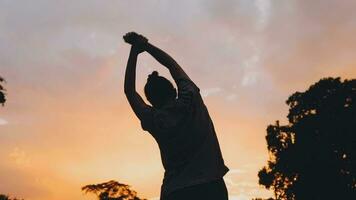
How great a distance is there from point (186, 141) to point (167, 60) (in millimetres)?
698

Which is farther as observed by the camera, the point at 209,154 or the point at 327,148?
the point at 327,148

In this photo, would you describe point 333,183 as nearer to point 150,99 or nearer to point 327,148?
point 327,148

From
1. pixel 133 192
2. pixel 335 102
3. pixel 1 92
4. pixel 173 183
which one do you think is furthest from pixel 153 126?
pixel 133 192

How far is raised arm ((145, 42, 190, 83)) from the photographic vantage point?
3.97 meters

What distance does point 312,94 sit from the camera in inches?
1726

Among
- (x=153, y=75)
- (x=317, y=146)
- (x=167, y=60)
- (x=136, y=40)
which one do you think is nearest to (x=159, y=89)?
(x=153, y=75)

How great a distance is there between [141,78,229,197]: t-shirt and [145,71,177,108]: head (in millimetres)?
125

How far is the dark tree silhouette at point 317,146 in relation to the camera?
39750mm

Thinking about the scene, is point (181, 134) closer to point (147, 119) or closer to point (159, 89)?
point (147, 119)

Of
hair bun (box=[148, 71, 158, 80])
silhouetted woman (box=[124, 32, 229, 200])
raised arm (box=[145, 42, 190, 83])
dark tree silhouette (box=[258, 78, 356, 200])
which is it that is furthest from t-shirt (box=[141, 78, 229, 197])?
dark tree silhouette (box=[258, 78, 356, 200])

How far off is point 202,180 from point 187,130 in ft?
1.32

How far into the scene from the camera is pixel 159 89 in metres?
3.99

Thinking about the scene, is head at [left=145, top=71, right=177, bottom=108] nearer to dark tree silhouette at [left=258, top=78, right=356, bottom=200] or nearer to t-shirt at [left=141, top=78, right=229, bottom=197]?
t-shirt at [left=141, top=78, right=229, bottom=197]

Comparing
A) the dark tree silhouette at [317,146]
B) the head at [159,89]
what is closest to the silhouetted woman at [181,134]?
the head at [159,89]
